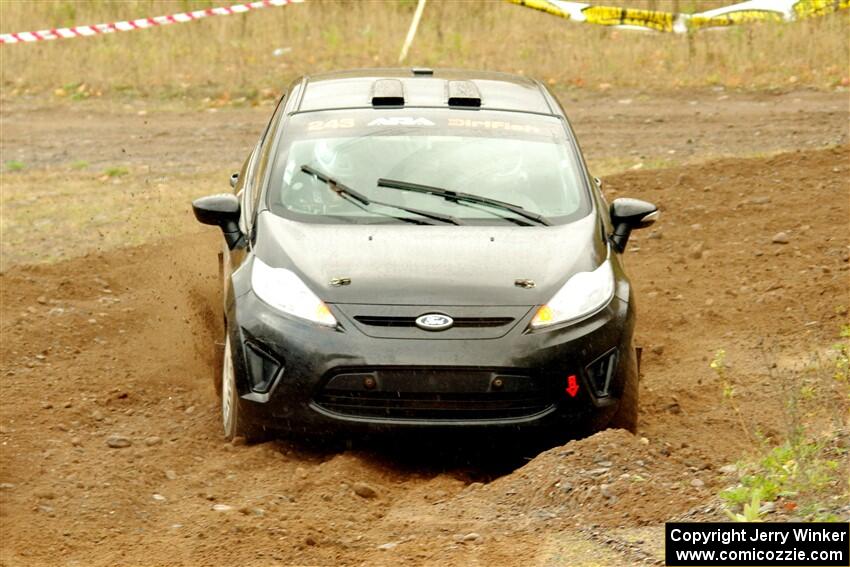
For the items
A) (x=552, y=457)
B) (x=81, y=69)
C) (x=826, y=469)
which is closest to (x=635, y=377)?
(x=552, y=457)

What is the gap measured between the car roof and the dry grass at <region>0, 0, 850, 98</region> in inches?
452

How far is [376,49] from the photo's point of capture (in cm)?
2241

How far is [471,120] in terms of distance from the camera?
8320 mm

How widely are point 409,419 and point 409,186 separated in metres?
1.52

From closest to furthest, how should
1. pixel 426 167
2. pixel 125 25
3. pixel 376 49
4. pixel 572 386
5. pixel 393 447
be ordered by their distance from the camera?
pixel 572 386, pixel 393 447, pixel 426 167, pixel 376 49, pixel 125 25

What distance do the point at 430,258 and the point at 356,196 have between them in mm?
794

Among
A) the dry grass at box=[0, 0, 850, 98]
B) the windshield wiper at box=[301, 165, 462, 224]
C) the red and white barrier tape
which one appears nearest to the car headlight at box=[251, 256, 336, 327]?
the windshield wiper at box=[301, 165, 462, 224]

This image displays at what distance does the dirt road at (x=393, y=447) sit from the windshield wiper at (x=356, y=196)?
3.82 ft

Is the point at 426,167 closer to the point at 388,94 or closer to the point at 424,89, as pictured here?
the point at 388,94

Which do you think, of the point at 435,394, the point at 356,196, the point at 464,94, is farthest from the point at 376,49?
the point at 435,394

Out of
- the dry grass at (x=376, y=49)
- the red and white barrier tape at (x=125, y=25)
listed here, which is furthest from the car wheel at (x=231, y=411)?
the red and white barrier tape at (x=125, y=25)

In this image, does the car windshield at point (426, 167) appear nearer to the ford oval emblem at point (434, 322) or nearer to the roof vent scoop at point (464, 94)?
the roof vent scoop at point (464, 94)

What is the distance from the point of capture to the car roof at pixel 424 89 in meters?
8.54

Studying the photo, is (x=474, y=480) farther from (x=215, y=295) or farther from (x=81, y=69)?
(x=81, y=69)
